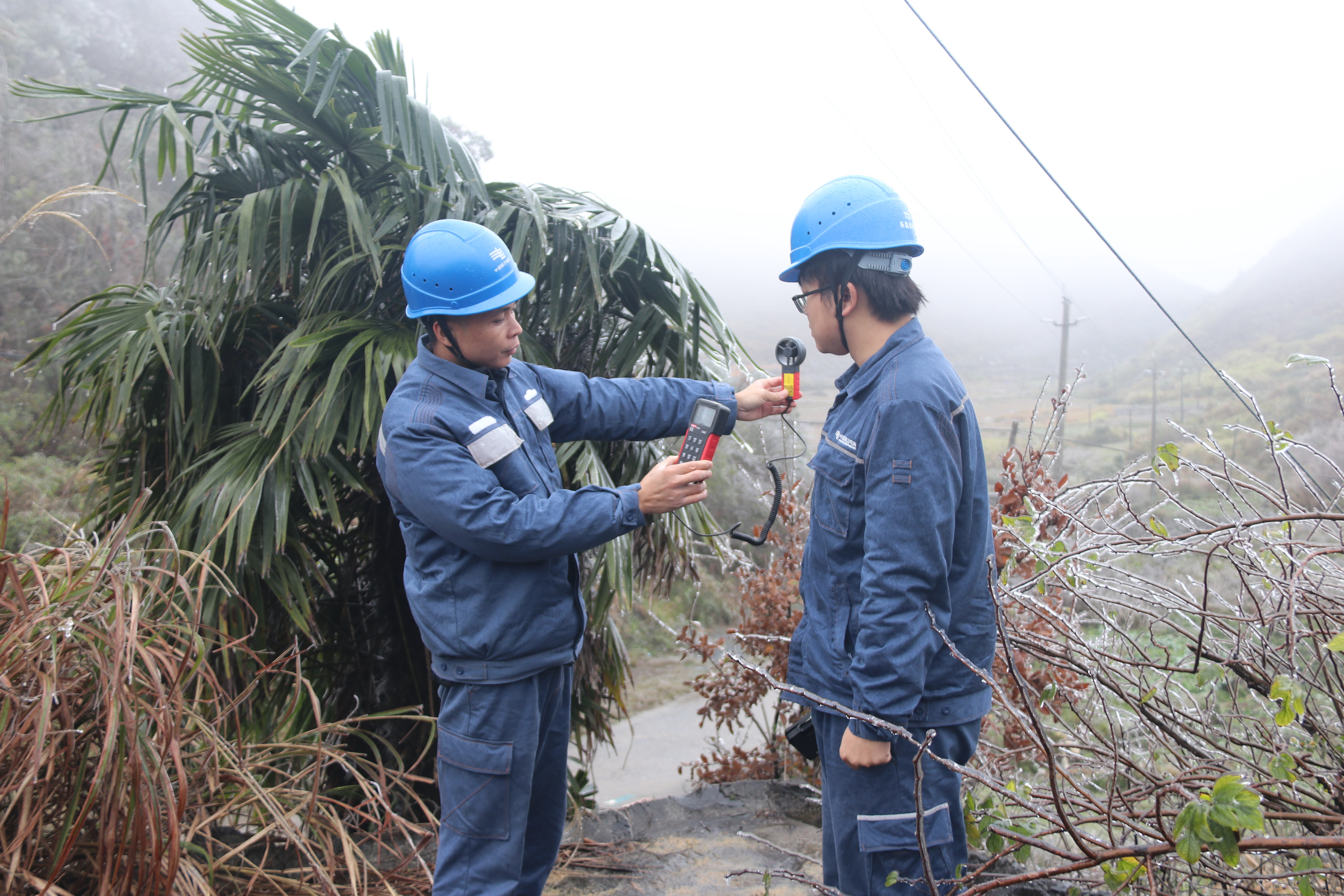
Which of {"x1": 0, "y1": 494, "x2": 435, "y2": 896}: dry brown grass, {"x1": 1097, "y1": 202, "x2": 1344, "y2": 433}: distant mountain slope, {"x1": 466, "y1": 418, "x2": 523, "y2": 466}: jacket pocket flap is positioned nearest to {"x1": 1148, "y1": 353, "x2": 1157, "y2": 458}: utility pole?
{"x1": 1097, "y1": 202, "x2": 1344, "y2": 433}: distant mountain slope

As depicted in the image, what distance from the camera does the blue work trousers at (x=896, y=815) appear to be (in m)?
1.66

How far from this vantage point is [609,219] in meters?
3.21

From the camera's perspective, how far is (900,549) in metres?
1.59

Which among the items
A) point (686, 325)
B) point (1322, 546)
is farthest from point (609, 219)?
point (1322, 546)

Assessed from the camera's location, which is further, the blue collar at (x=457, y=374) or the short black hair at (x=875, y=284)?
the blue collar at (x=457, y=374)

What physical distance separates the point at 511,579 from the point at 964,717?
1064mm

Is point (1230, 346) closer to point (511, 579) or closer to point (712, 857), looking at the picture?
point (712, 857)

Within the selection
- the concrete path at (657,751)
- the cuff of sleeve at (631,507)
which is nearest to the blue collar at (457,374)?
the cuff of sleeve at (631,507)

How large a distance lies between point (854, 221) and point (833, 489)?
58 cm

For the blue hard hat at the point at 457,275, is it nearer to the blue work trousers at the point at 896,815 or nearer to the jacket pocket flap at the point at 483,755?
the jacket pocket flap at the point at 483,755

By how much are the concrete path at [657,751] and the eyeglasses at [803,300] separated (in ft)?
14.5

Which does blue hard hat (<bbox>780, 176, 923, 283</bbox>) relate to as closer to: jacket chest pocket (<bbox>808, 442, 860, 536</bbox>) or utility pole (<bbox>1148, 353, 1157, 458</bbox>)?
jacket chest pocket (<bbox>808, 442, 860, 536</bbox>)

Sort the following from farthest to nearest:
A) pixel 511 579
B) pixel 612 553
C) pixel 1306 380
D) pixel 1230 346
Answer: pixel 1230 346
pixel 1306 380
pixel 612 553
pixel 511 579

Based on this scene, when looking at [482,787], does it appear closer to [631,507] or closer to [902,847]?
[631,507]
